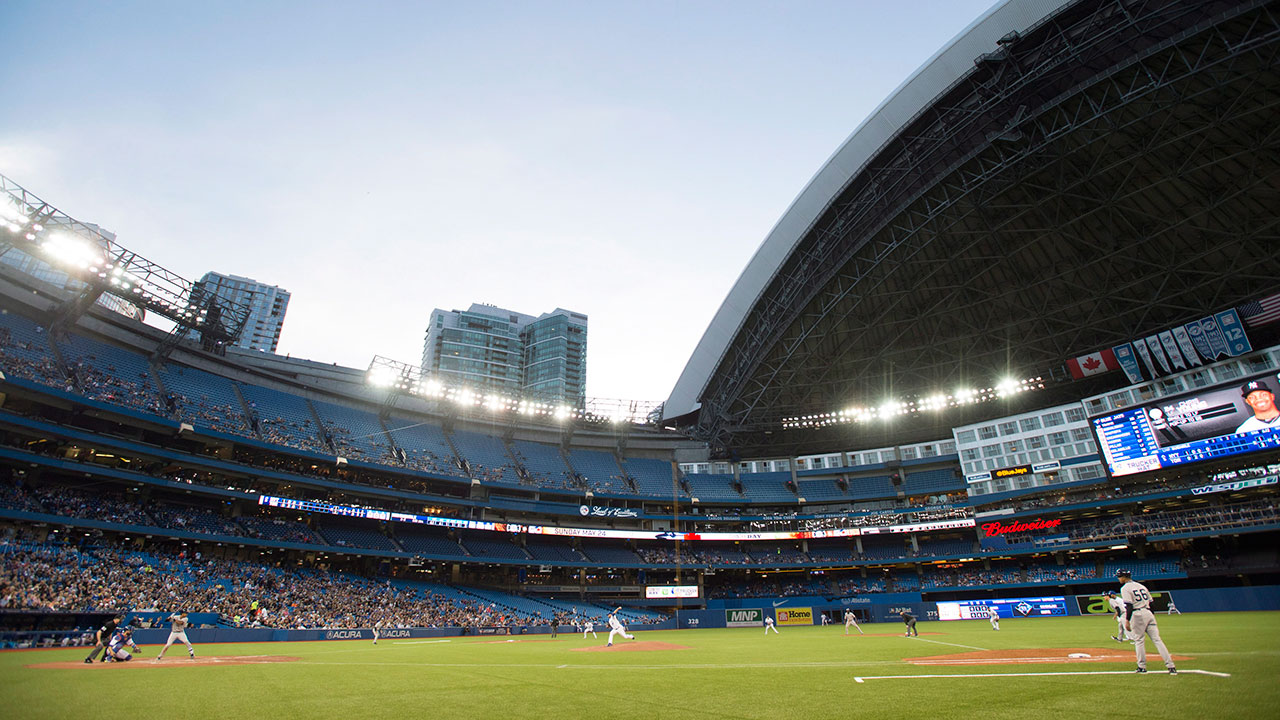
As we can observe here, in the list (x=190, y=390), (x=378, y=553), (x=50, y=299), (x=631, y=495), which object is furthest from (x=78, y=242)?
(x=631, y=495)

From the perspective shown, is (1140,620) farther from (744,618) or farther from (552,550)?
(552,550)

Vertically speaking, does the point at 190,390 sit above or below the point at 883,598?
above

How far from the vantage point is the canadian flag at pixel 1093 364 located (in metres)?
51.2

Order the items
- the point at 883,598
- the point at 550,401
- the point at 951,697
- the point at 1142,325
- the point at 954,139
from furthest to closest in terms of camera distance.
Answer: the point at 550,401, the point at 883,598, the point at 1142,325, the point at 954,139, the point at 951,697

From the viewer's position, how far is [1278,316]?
4144 cm

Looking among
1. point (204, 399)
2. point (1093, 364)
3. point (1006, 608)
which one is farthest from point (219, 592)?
point (1093, 364)

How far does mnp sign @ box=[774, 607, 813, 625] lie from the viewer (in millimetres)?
57688

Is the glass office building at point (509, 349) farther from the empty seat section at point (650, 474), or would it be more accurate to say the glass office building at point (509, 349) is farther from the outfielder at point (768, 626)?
the outfielder at point (768, 626)

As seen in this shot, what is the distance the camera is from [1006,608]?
49500mm

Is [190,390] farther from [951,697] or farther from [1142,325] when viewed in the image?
[1142,325]

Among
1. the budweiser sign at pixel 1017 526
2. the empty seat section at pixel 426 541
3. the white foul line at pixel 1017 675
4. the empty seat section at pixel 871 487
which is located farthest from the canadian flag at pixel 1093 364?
the empty seat section at pixel 426 541

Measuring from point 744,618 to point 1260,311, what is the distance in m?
45.4

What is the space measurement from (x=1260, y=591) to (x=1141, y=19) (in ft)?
130

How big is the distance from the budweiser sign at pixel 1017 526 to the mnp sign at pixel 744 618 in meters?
26.8
